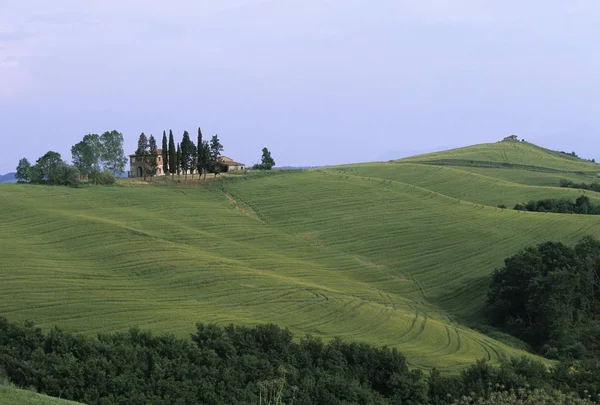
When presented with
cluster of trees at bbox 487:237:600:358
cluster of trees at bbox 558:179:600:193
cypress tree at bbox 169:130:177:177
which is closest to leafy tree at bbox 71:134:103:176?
cypress tree at bbox 169:130:177:177

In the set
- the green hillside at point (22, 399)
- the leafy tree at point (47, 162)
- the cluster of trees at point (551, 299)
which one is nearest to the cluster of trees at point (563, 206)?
the cluster of trees at point (551, 299)

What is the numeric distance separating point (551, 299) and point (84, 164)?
5458cm

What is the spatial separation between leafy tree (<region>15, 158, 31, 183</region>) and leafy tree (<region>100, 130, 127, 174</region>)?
9.27m

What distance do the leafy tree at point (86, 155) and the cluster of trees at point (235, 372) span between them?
49783 mm

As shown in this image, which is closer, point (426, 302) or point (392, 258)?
point (426, 302)

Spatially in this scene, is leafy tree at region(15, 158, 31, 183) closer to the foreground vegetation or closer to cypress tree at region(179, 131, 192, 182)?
cypress tree at region(179, 131, 192, 182)

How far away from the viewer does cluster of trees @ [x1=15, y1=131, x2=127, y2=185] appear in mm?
69188

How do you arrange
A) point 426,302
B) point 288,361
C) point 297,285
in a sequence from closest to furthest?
point 288,361 < point 297,285 < point 426,302

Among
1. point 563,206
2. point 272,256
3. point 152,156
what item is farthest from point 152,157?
point 563,206

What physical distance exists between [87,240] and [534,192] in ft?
207

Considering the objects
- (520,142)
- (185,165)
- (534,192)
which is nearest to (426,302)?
(185,165)

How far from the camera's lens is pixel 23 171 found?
78188 millimetres

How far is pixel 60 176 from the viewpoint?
68.7m

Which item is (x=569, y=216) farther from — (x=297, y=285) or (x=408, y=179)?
(x=297, y=285)
